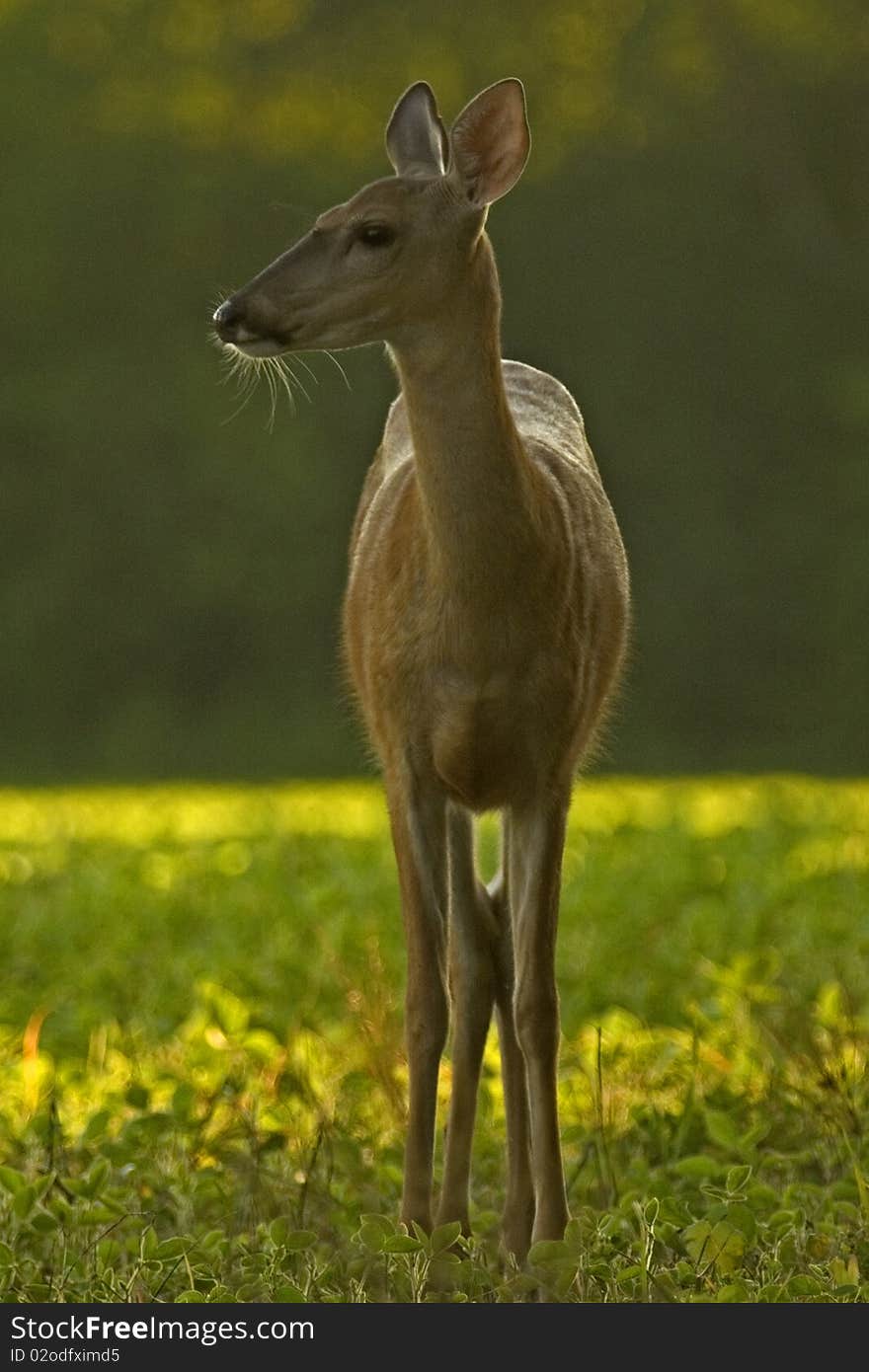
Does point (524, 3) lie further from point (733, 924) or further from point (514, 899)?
point (514, 899)

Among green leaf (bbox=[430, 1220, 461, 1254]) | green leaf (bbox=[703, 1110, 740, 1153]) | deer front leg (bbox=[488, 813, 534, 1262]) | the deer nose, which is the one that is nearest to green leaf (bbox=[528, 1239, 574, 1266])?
green leaf (bbox=[430, 1220, 461, 1254])

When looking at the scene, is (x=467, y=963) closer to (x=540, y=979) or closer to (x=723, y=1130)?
(x=540, y=979)

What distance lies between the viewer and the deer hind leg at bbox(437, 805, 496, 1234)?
4.88 meters

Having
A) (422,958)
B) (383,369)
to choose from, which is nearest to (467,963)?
(422,958)

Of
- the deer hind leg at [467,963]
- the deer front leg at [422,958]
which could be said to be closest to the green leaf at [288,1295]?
the deer front leg at [422,958]

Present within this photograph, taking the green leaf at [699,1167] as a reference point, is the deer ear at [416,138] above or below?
above

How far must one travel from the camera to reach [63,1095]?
19.4 ft

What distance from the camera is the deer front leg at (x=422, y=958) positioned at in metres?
4.48

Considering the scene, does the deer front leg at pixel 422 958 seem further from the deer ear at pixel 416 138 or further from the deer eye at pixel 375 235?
the deer ear at pixel 416 138

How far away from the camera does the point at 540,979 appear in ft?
14.8

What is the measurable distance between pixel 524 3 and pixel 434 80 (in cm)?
180

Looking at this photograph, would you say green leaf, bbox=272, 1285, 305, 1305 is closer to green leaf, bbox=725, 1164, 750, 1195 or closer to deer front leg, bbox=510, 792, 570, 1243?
deer front leg, bbox=510, 792, 570, 1243

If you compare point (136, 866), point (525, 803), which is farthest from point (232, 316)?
point (136, 866)

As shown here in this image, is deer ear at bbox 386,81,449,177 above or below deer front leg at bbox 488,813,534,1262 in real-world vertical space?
above
